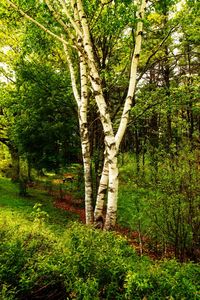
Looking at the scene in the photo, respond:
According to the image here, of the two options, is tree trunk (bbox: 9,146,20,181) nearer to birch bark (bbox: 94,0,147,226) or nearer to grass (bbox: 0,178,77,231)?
grass (bbox: 0,178,77,231)

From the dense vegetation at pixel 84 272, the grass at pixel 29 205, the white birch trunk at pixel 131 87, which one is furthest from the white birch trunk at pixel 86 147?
the dense vegetation at pixel 84 272

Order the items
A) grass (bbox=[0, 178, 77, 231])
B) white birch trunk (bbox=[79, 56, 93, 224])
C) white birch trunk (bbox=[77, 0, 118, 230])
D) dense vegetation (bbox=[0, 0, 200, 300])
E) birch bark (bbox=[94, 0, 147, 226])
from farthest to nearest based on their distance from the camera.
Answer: grass (bbox=[0, 178, 77, 231]) → white birch trunk (bbox=[79, 56, 93, 224]) → birch bark (bbox=[94, 0, 147, 226]) → white birch trunk (bbox=[77, 0, 118, 230]) → dense vegetation (bbox=[0, 0, 200, 300])

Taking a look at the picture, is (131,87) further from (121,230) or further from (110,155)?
(121,230)

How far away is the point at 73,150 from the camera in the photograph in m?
16.7

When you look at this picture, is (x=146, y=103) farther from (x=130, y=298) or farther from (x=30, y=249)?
(x=130, y=298)

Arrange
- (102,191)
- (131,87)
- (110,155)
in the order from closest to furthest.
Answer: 1. (110,155)
2. (131,87)
3. (102,191)

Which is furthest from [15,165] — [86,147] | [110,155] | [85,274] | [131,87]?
[85,274]

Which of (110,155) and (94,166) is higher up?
(110,155)

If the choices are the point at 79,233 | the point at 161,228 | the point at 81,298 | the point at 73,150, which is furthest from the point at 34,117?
the point at 81,298

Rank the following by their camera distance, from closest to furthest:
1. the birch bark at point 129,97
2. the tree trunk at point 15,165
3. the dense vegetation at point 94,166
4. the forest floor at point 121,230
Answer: the dense vegetation at point 94,166 < the birch bark at point 129,97 < the forest floor at point 121,230 < the tree trunk at point 15,165

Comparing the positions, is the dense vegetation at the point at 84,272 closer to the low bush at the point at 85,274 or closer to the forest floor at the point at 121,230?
the low bush at the point at 85,274

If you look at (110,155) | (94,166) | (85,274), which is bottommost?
(85,274)

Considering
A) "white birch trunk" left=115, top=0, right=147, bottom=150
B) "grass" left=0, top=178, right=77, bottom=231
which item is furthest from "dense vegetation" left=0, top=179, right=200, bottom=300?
"grass" left=0, top=178, right=77, bottom=231

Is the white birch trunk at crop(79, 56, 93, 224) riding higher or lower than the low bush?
higher
